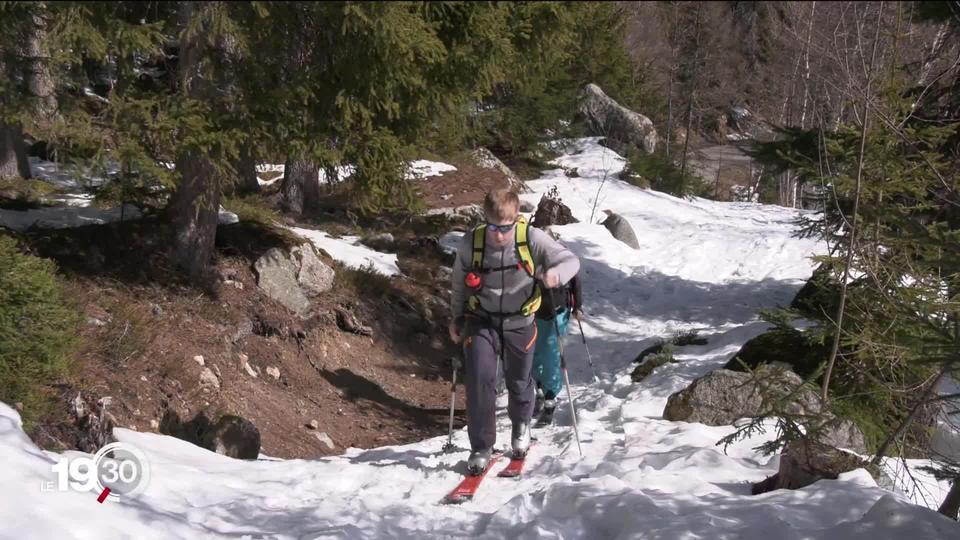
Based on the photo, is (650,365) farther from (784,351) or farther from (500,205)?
(500,205)

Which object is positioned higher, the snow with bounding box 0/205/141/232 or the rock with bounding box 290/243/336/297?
the snow with bounding box 0/205/141/232

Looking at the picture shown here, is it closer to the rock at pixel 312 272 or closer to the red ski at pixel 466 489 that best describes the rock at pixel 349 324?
the rock at pixel 312 272

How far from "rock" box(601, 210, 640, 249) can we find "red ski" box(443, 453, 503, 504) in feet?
35.1

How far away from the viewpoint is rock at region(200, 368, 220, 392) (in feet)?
22.3

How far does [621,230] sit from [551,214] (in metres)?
1.42

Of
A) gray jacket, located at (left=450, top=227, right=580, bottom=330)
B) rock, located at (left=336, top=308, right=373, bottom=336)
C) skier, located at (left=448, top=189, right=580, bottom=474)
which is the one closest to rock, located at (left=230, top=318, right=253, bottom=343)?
rock, located at (left=336, top=308, right=373, bottom=336)

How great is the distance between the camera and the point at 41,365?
15.9ft

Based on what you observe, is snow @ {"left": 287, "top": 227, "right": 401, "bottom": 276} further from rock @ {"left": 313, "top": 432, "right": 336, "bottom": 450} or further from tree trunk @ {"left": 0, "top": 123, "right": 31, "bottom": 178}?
tree trunk @ {"left": 0, "top": 123, "right": 31, "bottom": 178}

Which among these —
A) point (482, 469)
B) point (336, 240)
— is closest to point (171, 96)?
point (482, 469)

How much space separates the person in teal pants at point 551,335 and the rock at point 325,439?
191cm

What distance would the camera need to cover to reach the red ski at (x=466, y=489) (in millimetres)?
4926

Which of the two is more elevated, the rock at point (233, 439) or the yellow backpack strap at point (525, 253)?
the yellow backpack strap at point (525, 253)

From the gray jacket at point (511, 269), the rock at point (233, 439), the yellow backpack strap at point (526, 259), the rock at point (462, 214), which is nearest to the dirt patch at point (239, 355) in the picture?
the rock at point (233, 439)

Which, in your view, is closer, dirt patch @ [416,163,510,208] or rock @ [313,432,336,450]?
rock @ [313,432,336,450]
